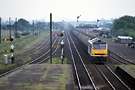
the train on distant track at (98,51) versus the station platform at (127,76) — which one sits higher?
the train on distant track at (98,51)

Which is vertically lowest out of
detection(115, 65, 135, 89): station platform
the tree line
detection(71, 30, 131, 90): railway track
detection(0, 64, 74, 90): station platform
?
detection(71, 30, 131, 90): railway track

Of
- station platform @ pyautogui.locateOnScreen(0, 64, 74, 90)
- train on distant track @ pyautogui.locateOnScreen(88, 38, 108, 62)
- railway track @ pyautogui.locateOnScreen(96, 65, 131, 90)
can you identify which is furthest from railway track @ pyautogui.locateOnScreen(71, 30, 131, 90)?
train on distant track @ pyautogui.locateOnScreen(88, 38, 108, 62)

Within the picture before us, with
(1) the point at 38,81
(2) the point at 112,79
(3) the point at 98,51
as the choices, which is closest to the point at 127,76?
(2) the point at 112,79

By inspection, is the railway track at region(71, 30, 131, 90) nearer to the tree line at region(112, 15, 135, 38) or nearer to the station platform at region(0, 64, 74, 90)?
the station platform at region(0, 64, 74, 90)

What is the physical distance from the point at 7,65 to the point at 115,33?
84115 mm

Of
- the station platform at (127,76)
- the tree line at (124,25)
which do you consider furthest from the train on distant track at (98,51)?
the tree line at (124,25)

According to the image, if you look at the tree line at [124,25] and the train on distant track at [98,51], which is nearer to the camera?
the train on distant track at [98,51]

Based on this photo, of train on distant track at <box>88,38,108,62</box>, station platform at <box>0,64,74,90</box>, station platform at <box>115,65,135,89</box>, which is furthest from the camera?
train on distant track at <box>88,38,108,62</box>

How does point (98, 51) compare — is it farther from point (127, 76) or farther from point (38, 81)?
point (38, 81)

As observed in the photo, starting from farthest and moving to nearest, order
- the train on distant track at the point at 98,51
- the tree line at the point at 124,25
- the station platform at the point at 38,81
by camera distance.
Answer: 1. the tree line at the point at 124,25
2. the train on distant track at the point at 98,51
3. the station platform at the point at 38,81

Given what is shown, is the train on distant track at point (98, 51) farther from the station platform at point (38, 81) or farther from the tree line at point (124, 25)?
the tree line at point (124, 25)

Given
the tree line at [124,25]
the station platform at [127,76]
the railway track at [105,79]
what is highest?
the tree line at [124,25]

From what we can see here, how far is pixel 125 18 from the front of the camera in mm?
127500

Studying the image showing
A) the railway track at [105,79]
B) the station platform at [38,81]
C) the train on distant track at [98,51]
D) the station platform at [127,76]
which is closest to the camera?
the station platform at [38,81]
